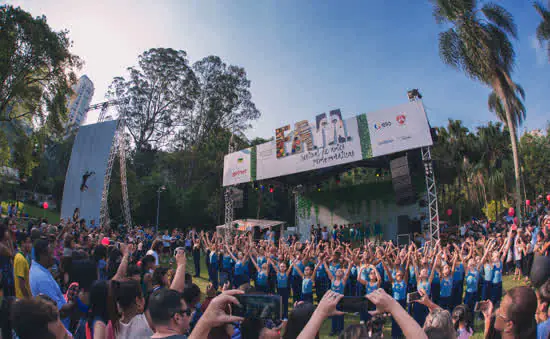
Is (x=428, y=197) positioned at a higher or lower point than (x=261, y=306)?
higher

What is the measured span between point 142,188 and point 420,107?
2424 cm

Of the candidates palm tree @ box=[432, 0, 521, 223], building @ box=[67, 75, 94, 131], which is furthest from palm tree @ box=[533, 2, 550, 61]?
building @ box=[67, 75, 94, 131]

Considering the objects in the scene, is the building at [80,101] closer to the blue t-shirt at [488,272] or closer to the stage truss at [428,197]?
the stage truss at [428,197]

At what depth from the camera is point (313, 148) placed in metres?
17.3

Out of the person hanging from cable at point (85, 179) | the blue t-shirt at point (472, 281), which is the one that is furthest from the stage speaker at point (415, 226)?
the person hanging from cable at point (85, 179)

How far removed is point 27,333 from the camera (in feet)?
6.88

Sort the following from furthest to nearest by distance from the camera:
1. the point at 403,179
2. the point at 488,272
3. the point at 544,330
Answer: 1. the point at 403,179
2. the point at 488,272
3. the point at 544,330

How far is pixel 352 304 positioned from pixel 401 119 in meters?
13.8

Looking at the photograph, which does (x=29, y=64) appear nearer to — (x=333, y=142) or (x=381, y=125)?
(x=333, y=142)

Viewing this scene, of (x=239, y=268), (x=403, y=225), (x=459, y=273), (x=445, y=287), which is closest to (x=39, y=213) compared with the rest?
(x=239, y=268)

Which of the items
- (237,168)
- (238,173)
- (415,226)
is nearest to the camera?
(415,226)

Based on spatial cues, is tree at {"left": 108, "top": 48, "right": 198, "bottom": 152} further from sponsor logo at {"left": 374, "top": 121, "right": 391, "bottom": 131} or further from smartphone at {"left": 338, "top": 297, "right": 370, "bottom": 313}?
smartphone at {"left": 338, "top": 297, "right": 370, "bottom": 313}

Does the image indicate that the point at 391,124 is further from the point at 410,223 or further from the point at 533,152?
the point at 533,152

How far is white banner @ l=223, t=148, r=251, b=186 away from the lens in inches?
799
